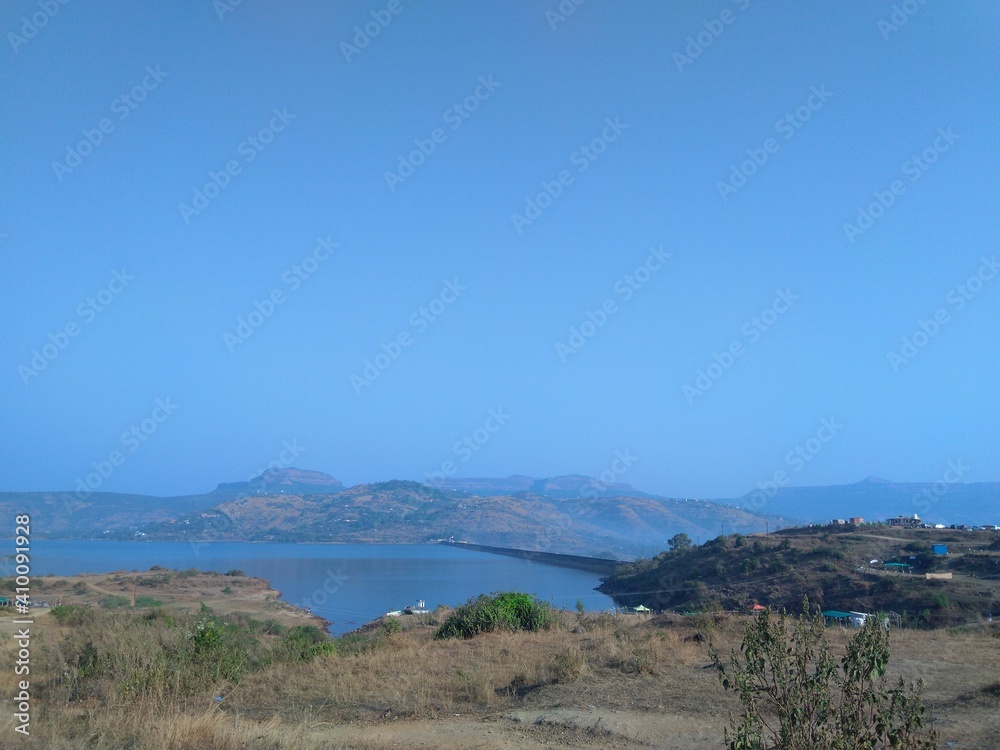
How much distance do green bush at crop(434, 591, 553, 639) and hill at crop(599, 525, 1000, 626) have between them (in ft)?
39.8

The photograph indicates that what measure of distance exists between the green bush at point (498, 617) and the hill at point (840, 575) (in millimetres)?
12145

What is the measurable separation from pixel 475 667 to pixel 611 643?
2781 millimetres

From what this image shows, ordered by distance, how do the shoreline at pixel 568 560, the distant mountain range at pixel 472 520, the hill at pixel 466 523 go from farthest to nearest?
the hill at pixel 466 523, the distant mountain range at pixel 472 520, the shoreline at pixel 568 560

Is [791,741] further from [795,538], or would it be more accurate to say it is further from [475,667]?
[795,538]

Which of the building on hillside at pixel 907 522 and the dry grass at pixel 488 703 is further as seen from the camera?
the building on hillside at pixel 907 522

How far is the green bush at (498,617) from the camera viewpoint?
16.3 m

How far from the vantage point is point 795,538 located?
2194 inches

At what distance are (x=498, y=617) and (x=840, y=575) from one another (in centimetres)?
3126

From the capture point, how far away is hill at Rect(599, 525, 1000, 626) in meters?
32.5

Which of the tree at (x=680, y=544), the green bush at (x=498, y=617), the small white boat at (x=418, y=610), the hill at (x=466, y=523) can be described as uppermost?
the green bush at (x=498, y=617)

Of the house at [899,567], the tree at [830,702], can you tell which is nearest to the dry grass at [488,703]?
the tree at [830,702]

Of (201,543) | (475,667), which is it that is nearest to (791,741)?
(475,667)

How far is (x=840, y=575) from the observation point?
40281 millimetres

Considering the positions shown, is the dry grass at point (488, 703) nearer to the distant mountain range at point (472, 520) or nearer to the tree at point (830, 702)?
the tree at point (830, 702)
